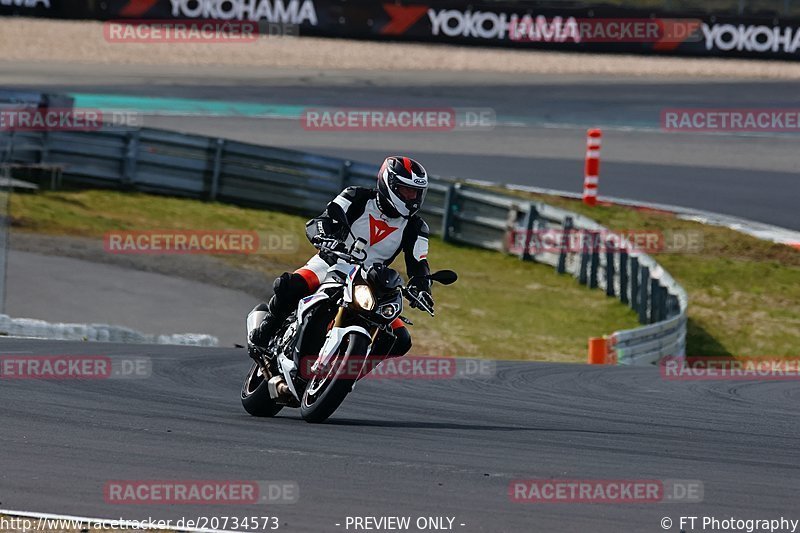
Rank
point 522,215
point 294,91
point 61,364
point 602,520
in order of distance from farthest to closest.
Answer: point 294,91 → point 522,215 → point 61,364 → point 602,520

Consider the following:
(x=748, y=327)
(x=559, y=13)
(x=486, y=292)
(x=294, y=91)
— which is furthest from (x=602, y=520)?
(x=559, y=13)

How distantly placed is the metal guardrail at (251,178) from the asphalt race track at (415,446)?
389 inches

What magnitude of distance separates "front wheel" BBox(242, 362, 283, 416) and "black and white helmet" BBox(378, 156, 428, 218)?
1.54 m

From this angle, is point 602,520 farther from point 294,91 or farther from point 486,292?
point 294,91

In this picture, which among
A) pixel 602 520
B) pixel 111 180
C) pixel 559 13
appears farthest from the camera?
pixel 559 13

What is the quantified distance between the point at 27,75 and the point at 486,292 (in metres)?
16.5

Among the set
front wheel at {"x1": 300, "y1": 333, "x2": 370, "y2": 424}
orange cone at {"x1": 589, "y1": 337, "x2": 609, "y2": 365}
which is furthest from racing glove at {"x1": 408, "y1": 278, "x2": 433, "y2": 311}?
orange cone at {"x1": 589, "y1": 337, "x2": 609, "y2": 365}

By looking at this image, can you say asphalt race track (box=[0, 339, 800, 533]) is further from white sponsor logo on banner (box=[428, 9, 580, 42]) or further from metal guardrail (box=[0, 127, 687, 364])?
white sponsor logo on banner (box=[428, 9, 580, 42])

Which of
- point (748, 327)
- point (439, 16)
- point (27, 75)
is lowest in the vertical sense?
point (748, 327)

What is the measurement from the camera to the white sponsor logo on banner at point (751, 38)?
34344 mm

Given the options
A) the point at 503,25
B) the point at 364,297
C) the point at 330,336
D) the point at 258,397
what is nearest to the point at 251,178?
the point at 503,25

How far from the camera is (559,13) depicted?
34375 millimetres

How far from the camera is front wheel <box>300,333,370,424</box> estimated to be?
805 centimetres

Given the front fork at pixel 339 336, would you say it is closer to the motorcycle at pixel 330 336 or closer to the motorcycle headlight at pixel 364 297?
the motorcycle at pixel 330 336
